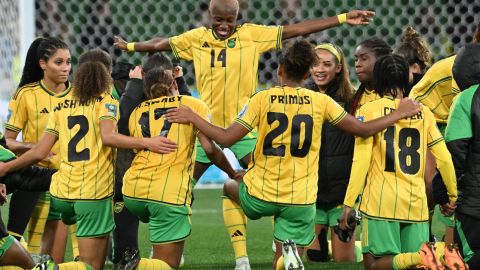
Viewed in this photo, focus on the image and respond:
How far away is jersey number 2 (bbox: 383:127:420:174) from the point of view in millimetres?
5926

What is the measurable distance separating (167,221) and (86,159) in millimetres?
583

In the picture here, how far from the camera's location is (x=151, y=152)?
6.05 m

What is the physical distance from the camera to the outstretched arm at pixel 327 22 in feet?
22.9

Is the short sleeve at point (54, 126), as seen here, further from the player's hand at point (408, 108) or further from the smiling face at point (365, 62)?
the smiling face at point (365, 62)

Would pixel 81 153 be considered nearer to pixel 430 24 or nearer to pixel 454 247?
pixel 454 247

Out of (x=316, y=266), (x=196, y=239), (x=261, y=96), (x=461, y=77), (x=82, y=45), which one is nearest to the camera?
(x=461, y=77)

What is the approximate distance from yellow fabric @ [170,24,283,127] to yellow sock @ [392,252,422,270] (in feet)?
5.85

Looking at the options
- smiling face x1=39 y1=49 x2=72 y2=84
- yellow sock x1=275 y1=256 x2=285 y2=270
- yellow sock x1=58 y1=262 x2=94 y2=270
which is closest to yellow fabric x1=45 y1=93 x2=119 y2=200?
yellow sock x1=58 y1=262 x2=94 y2=270

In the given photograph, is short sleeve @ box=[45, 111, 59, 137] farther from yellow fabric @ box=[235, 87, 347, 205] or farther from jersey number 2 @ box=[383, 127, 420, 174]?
jersey number 2 @ box=[383, 127, 420, 174]

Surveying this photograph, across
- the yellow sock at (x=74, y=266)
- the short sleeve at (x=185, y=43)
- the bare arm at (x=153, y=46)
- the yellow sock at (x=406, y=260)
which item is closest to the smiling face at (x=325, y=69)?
the short sleeve at (x=185, y=43)

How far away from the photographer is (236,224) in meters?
7.18

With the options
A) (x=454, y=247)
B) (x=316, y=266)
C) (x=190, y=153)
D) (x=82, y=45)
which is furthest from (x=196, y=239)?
(x=82, y=45)

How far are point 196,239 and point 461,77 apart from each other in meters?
4.28

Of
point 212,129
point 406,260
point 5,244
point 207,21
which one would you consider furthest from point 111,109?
point 207,21
